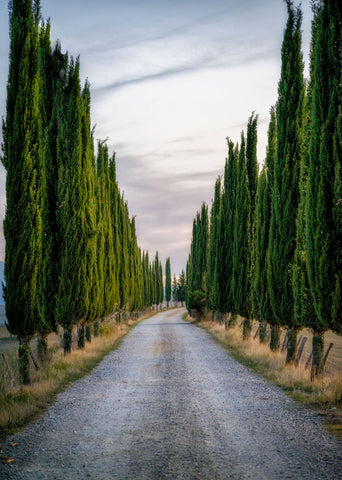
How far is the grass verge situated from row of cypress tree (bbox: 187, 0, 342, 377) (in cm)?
48

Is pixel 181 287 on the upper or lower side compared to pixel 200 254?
lower

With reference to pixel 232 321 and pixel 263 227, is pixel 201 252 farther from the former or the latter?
pixel 263 227

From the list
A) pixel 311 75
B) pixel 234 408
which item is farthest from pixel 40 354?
pixel 311 75

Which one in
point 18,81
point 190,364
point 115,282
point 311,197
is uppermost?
point 18,81

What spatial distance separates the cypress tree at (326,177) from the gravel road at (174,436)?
2142mm

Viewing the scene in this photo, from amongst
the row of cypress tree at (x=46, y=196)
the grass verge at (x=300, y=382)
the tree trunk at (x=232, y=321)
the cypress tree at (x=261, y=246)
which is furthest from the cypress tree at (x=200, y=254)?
the grass verge at (x=300, y=382)

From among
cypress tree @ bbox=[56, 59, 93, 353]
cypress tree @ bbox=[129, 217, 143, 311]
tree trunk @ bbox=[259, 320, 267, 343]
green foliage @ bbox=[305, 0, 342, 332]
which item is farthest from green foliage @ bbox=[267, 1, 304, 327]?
cypress tree @ bbox=[129, 217, 143, 311]

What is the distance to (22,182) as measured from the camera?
8945 mm

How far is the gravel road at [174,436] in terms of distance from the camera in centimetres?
452

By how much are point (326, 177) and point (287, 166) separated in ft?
13.1

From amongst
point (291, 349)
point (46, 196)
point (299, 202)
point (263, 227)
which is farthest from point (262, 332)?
point (46, 196)

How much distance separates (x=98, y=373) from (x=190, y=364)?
274cm

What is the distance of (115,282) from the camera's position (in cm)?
2189

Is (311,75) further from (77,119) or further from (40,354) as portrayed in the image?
(40,354)
